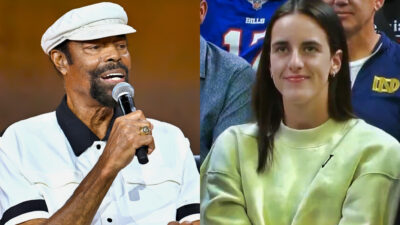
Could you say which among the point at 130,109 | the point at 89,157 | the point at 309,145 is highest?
the point at 130,109

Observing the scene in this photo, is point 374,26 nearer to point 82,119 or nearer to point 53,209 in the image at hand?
point 82,119

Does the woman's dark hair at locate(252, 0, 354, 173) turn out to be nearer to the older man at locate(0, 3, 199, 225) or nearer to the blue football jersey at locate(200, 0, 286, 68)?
the blue football jersey at locate(200, 0, 286, 68)

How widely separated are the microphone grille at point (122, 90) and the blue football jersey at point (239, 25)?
0.98 feet

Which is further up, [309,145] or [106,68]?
[106,68]

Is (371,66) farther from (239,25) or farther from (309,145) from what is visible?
(239,25)

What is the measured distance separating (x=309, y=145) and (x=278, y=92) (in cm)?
17

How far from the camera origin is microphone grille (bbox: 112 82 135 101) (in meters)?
1.91

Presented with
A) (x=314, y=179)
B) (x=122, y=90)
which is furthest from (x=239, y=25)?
(x=314, y=179)

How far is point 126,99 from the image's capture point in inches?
73.8

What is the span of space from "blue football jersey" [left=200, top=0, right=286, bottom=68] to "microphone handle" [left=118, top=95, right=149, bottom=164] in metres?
0.34

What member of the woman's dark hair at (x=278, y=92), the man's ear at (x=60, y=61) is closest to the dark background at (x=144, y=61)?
the man's ear at (x=60, y=61)

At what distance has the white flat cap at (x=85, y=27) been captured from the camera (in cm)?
196

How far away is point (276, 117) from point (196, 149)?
36 cm

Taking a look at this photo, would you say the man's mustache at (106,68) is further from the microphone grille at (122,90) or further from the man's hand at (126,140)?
the man's hand at (126,140)
